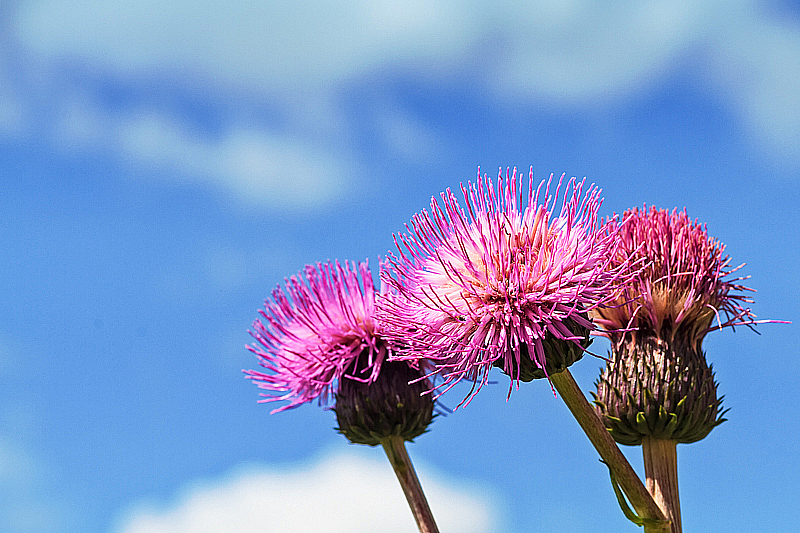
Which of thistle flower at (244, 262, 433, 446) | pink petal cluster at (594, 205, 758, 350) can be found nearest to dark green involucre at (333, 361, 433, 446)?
thistle flower at (244, 262, 433, 446)

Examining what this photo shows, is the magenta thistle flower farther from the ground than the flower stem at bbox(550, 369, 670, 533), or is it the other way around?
the magenta thistle flower

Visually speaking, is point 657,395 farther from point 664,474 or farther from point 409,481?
point 409,481

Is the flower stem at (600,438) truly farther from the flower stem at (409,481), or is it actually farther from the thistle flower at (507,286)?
the flower stem at (409,481)

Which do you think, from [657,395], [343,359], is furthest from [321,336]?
[657,395]

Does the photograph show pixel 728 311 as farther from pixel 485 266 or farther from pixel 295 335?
pixel 295 335

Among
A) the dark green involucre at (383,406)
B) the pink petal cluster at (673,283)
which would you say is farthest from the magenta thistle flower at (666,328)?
the dark green involucre at (383,406)

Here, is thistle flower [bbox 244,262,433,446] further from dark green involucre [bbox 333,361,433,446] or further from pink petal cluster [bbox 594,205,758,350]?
pink petal cluster [bbox 594,205,758,350]
